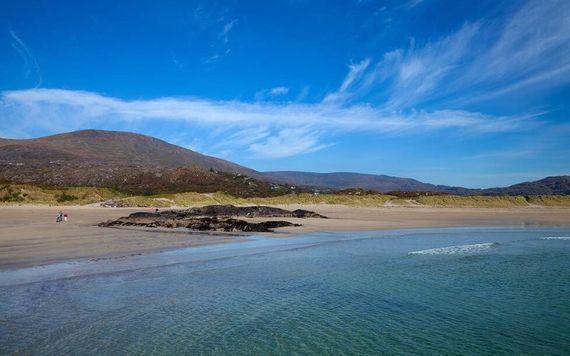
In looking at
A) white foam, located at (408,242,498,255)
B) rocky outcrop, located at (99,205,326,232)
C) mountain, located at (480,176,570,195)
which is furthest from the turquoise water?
mountain, located at (480,176,570,195)

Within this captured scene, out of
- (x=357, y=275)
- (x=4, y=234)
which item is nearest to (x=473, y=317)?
(x=357, y=275)

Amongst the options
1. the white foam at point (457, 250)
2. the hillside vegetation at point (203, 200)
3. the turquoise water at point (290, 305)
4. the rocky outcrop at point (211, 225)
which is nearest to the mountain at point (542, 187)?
the hillside vegetation at point (203, 200)

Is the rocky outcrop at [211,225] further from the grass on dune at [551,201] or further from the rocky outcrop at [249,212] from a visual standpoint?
the grass on dune at [551,201]

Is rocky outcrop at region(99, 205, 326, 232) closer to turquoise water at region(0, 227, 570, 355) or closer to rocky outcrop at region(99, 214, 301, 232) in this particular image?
rocky outcrop at region(99, 214, 301, 232)

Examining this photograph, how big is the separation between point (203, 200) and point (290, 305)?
56.6 metres

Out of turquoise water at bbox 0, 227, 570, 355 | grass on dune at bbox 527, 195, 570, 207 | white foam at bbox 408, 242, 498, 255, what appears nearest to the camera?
turquoise water at bbox 0, 227, 570, 355

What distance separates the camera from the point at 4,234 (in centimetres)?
2323

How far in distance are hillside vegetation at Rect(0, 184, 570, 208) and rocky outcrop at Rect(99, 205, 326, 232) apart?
18.5 meters

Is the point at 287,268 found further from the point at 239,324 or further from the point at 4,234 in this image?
the point at 4,234

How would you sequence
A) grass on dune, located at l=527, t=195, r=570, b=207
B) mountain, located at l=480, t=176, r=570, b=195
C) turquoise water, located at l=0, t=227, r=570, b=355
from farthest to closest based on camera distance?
mountain, located at l=480, t=176, r=570, b=195
grass on dune, located at l=527, t=195, r=570, b=207
turquoise water, located at l=0, t=227, r=570, b=355

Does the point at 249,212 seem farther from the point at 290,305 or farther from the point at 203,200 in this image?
the point at 290,305

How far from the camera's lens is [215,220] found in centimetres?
3372

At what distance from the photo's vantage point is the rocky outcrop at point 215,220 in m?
30.2

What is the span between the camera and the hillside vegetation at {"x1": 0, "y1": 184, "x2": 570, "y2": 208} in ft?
181
